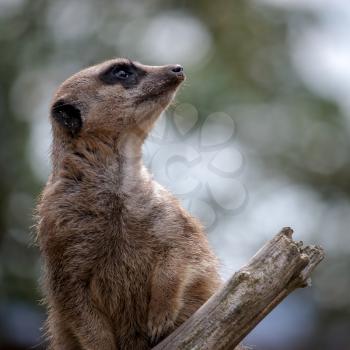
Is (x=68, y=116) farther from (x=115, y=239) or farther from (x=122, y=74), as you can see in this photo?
(x=115, y=239)

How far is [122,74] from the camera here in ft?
18.2

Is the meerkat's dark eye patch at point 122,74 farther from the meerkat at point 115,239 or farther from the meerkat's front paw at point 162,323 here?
the meerkat's front paw at point 162,323

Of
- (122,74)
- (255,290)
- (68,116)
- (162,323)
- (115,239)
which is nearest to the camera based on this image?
(255,290)

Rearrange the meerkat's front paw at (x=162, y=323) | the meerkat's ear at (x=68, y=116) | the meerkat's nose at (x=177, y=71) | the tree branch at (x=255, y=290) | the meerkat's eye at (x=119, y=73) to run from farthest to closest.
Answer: the meerkat's eye at (x=119, y=73) < the meerkat's nose at (x=177, y=71) < the meerkat's ear at (x=68, y=116) < the meerkat's front paw at (x=162, y=323) < the tree branch at (x=255, y=290)

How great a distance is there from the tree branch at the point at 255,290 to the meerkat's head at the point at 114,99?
1348 millimetres

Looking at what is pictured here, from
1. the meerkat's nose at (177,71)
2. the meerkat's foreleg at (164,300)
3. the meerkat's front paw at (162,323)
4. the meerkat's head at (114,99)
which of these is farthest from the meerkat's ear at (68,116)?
the meerkat's front paw at (162,323)

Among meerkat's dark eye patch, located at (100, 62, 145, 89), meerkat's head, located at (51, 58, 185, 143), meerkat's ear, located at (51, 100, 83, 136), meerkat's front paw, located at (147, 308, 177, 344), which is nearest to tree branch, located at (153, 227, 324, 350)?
meerkat's front paw, located at (147, 308, 177, 344)

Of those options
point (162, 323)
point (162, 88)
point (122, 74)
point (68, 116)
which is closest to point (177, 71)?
point (162, 88)

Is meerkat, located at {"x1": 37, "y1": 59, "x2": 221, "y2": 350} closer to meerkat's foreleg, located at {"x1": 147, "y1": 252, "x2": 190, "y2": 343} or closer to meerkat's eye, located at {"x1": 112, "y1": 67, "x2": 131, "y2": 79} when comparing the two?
meerkat's foreleg, located at {"x1": 147, "y1": 252, "x2": 190, "y2": 343}

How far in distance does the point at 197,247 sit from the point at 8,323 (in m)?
6.78

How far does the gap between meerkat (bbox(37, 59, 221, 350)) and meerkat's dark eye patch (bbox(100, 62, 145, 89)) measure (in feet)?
0.37

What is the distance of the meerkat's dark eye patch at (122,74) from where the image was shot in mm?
5523

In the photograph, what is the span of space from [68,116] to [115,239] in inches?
35.6

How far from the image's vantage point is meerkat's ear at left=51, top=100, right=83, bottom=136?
533 centimetres
